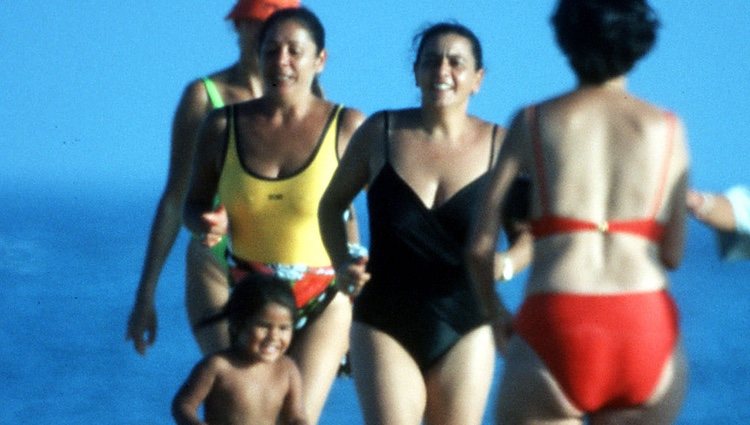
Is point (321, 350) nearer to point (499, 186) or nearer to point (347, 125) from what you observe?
point (347, 125)

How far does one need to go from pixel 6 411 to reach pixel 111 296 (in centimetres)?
730

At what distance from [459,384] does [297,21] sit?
4.03 feet

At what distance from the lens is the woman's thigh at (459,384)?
565cm

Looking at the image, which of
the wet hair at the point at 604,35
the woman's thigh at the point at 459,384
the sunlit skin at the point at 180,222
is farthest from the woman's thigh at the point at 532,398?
the sunlit skin at the point at 180,222

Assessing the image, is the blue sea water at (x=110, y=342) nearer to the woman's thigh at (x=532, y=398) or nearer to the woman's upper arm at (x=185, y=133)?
the woman's thigh at (x=532, y=398)

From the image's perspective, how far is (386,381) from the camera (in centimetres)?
554

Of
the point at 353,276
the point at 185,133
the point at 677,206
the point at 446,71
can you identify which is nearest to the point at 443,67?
the point at 446,71

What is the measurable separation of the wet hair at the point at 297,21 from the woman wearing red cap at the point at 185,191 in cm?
34

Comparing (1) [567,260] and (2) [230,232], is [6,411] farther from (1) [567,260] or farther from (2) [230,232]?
(1) [567,260]

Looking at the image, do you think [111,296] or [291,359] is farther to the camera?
[111,296]

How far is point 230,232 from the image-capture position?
6.14 m

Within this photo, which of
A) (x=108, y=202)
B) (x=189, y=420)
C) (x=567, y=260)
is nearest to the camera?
(x=567, y=260)

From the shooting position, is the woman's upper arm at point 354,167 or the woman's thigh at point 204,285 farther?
the woman's thigh at point 204,285

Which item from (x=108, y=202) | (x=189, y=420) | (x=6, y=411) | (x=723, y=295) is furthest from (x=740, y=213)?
(x=108, y=202)
